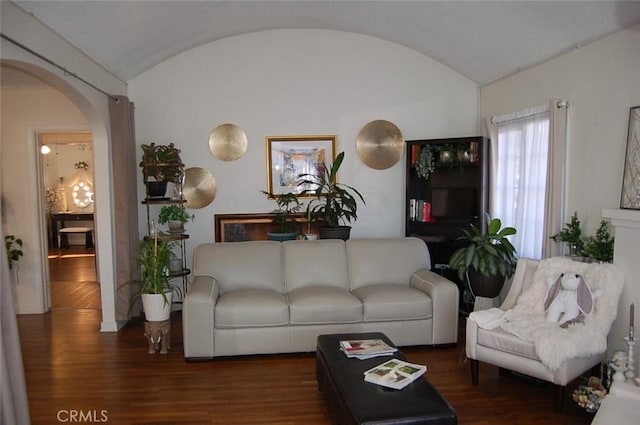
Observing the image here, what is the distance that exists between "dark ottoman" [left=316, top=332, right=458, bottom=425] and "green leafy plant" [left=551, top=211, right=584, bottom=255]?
1874 mm

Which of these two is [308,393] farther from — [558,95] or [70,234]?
[70,234]

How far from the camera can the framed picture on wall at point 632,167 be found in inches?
121

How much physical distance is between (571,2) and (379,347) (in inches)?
108

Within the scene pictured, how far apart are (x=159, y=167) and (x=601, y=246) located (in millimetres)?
4067

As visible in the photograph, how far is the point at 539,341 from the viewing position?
274 cm

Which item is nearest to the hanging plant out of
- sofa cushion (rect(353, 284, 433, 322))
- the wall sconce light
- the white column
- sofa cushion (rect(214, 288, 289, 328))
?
sofa cushion (rect(353, 284, 433, 322))

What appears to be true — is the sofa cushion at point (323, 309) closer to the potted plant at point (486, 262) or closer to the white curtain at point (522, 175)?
the potted plant at point (486, 262)

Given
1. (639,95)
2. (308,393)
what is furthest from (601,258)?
(308,393)

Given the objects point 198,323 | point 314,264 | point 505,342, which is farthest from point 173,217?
point 505,342

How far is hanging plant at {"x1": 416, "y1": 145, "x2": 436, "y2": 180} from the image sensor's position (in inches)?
201

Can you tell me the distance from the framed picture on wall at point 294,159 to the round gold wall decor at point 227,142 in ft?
1.14

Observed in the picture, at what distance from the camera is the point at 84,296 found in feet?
18.8

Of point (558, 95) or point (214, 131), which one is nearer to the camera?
point (558, 95)

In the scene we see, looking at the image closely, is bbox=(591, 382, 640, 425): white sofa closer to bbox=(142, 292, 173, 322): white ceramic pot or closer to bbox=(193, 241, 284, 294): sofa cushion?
bbox=(193, 241, 284, 294): sofa cushion
